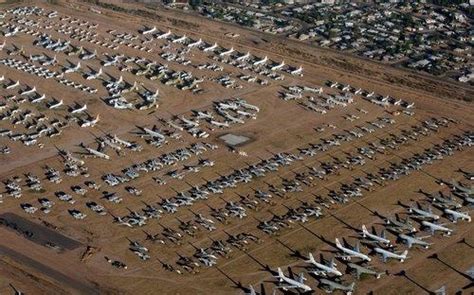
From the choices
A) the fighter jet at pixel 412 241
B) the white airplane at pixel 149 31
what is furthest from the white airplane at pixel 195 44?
the fighter jet at pixel 412 241

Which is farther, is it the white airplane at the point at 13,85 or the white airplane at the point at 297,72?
the white airplane at the point at 297,72

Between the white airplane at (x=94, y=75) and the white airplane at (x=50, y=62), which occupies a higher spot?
the white airplane at (x=94, y=75)

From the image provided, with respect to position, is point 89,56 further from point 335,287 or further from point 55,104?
point 335,287

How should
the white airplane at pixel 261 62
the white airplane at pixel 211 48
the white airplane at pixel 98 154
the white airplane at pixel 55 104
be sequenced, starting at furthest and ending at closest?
the white airplane at pixel 211 48 → the white airplane at pixel 261 62 → the white airplane at pixel 55 104 → the white airplane at pixel 98 154

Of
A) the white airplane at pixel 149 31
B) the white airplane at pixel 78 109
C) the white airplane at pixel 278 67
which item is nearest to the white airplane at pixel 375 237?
the white airplane at pixel 78 109

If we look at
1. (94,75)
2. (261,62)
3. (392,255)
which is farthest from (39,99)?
(392,255)

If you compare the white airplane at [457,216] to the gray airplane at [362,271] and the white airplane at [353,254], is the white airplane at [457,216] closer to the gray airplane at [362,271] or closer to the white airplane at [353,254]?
the white airplane at [353,254]

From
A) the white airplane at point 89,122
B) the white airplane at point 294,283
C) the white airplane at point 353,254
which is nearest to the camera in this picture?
the white airplane at point 294,283

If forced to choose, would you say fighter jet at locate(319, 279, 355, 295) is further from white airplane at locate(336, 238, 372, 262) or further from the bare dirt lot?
white airplane at locate(336, 238, 372, 262)

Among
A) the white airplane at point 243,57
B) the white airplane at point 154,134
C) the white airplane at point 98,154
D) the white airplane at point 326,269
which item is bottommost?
the white airplane at point 98,154
